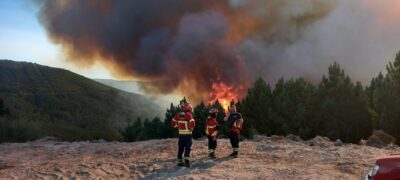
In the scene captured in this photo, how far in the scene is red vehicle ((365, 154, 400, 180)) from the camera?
305 inches

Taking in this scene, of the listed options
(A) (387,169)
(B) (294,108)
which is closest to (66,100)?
(B) (294,108)

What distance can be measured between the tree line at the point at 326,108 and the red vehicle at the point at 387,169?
20228 millimetres

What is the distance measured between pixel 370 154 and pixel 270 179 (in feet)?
16.6

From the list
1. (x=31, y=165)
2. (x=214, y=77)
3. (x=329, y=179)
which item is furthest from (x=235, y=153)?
(x=214, y=77)

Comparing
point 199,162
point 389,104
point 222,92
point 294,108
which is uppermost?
point 222,92

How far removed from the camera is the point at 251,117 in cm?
3522

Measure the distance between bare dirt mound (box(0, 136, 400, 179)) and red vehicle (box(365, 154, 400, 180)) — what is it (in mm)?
5518

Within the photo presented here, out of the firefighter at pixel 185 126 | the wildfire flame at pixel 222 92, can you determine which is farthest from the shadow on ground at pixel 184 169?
the wildfire flame at pixel 222 92

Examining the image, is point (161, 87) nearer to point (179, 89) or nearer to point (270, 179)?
point (179, 89)

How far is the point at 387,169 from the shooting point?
786 centimetres

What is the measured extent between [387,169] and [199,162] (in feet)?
27.6

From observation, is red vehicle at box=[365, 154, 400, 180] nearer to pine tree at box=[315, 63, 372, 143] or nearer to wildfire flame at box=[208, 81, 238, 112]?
pine tree at box=[315, 63, 372, 143]

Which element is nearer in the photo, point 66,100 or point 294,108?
point 294,108

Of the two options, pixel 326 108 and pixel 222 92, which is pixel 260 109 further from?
pixel 222 92
